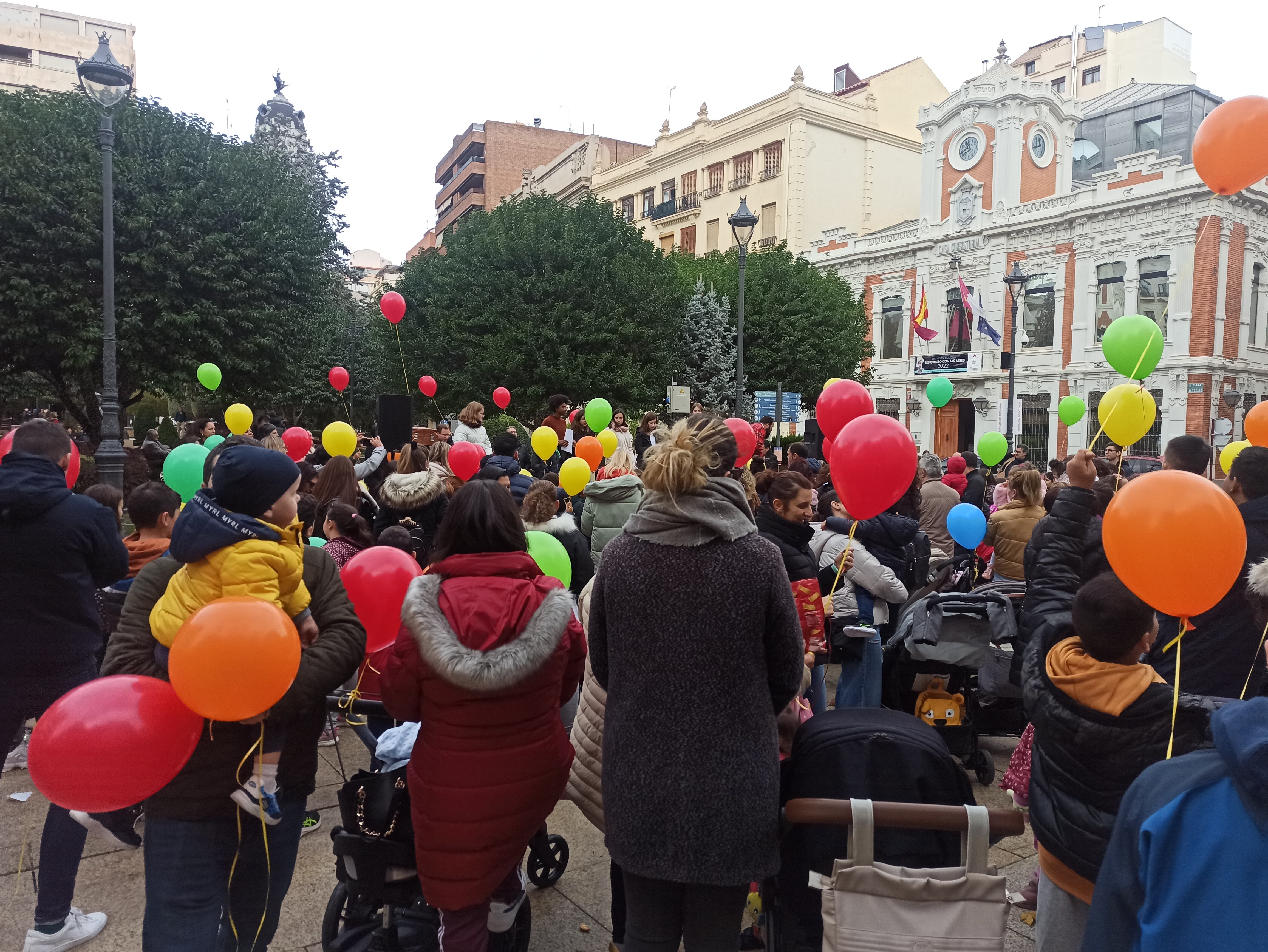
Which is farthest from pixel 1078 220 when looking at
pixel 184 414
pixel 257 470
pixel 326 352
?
pixel 184 414

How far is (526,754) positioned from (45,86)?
64359mm

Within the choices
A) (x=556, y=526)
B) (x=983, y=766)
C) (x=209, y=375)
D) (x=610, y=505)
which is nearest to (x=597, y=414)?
(x=610, y=505)

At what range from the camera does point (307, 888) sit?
10.8 feet

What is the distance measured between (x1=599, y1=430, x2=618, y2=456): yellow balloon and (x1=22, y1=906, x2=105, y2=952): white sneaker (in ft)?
18.2

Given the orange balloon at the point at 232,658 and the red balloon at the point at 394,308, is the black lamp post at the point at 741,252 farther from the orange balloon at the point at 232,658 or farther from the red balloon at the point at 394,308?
the orange balloon at the point at 232,658

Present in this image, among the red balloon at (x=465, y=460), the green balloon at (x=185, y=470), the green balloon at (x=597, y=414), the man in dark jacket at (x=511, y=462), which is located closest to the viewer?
the green balloon at (x=185, y=470)

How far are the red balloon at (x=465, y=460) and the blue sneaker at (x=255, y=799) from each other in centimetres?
467

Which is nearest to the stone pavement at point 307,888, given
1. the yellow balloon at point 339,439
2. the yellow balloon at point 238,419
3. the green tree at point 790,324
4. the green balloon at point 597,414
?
the yellow balloon at point 339,439

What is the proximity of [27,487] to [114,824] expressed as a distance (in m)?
1.23

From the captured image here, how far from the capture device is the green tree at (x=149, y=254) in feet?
50.1

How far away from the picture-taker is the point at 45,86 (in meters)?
49.9

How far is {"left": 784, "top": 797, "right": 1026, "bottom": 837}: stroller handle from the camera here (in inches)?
77.2

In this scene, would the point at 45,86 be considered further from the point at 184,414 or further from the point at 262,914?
the point at 262,914

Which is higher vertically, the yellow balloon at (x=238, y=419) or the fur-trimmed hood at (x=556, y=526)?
the yellow balloon at (x=238, y=419)
